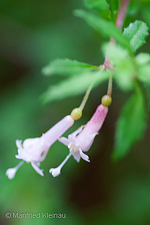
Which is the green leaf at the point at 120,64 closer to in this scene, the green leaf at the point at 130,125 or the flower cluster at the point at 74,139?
the green leaf at the point at 130,125

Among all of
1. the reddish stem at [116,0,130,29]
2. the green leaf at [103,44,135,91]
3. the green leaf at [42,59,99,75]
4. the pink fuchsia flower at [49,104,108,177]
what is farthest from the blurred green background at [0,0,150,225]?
the green leaf at [103,44,135,91]

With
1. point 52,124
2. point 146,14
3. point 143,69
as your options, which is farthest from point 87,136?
point 52,124

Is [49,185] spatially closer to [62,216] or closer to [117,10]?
[62,216]

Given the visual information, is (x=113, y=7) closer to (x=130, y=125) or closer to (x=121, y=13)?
(x=121, y=13)

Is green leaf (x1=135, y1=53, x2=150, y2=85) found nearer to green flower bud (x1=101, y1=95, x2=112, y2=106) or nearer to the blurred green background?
green flower bud (x1=101, y1=95, x2=112, y2=106)

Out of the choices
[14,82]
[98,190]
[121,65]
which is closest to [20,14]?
[14,82]

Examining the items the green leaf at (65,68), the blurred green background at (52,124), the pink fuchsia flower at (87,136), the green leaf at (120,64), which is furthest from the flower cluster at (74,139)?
the blurred green background at (52,124)
